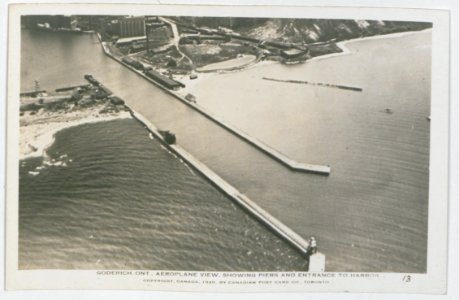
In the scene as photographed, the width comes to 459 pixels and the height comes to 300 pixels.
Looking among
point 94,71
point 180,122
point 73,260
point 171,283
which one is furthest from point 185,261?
point 94,71

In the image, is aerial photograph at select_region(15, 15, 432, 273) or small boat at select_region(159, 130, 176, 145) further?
small boat at select_region(159, 130, 176, 145)

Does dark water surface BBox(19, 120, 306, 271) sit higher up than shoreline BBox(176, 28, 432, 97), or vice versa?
shoreline BBox(176, 28, 432, 97)

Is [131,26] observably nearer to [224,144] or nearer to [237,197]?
[224,144]

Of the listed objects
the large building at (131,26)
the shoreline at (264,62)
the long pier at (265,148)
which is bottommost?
the long pier at (265,148)

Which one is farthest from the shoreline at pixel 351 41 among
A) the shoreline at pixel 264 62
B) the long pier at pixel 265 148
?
the long pier at pixel 265 148

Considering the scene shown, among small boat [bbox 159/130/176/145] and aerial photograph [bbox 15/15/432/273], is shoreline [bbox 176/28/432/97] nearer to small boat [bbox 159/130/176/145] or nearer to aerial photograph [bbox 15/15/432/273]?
aerial photograph [bbox 15/15/432/273]

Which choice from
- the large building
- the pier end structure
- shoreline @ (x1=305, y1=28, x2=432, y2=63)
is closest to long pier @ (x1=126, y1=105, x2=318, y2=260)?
the pier end structure

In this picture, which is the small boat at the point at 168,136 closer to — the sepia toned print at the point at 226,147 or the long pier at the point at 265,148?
the sepia toned print at the point at 226,147

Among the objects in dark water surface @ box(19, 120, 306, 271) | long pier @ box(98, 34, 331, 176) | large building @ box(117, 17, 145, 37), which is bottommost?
dark water surface @ box(19, 120, 306, 271)
